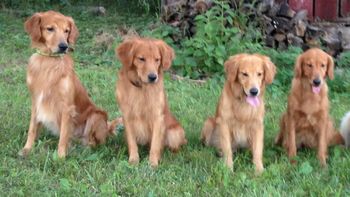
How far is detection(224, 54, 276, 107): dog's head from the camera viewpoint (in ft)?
18.7

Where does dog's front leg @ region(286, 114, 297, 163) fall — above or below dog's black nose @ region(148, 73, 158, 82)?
below

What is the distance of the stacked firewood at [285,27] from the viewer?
10453mm

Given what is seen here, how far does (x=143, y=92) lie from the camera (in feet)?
19.7

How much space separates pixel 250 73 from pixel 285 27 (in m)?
5.08

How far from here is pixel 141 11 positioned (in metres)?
15.2

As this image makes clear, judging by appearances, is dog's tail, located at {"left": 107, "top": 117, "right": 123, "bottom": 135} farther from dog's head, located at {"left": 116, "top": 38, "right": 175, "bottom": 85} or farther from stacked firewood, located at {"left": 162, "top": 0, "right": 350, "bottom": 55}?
stacked firewood, located at {"left": 162, "top": 0, "right": 350, "bottom": 55}

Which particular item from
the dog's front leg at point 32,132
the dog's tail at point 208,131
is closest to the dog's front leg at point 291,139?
the dog's tail at point 208,131

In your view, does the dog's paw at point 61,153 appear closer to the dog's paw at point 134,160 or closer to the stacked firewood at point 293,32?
the dog's paw at point 134,160

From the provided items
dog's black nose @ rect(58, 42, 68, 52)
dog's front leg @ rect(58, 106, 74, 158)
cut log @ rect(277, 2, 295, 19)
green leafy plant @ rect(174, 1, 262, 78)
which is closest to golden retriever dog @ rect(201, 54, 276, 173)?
dog's front leg @ rect(58, 106, 74, 158)

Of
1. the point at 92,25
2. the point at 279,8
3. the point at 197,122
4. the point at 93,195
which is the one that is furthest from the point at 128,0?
the point at 93,195

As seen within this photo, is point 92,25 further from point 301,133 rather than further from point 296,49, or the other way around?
point 301,133

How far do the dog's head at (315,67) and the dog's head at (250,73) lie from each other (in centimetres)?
40

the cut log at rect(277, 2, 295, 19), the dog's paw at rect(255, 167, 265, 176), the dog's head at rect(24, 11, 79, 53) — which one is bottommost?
the dog's paw at rect(255, 167, 265, 176)

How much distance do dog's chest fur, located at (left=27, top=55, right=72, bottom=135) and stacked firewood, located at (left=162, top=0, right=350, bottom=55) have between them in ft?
16.1
